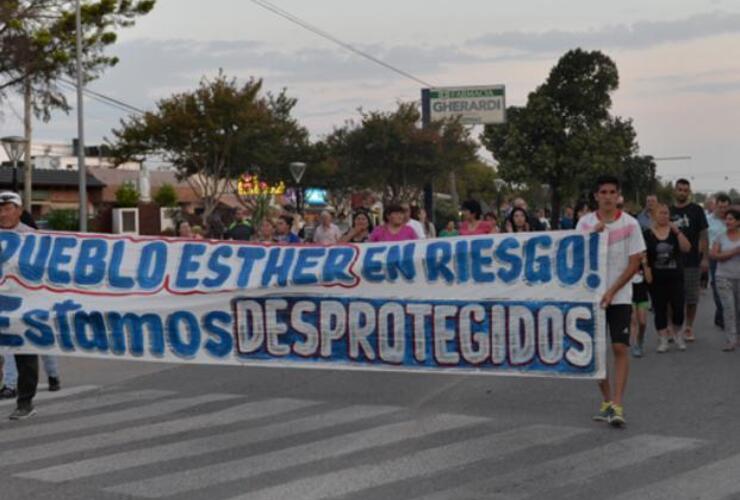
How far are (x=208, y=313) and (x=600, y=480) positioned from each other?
378 cm

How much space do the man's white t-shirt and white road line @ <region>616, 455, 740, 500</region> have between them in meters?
1.72

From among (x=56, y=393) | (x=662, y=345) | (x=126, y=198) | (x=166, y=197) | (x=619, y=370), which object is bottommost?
(x=56, y=393)

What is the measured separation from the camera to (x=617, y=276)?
27.4 feet

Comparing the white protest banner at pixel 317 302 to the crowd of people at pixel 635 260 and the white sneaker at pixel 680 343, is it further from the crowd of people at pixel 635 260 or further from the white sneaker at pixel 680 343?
the white sneaker at pixel 680 343

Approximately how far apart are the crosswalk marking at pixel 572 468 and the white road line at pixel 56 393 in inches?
196

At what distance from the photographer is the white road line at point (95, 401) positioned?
9.57 metres

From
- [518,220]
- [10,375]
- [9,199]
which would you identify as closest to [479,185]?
[518,220]

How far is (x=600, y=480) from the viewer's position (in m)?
6.65

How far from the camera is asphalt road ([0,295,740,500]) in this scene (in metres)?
6.61

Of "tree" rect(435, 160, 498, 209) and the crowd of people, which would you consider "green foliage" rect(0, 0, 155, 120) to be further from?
"tree" rect(435, 160, 498, 209)

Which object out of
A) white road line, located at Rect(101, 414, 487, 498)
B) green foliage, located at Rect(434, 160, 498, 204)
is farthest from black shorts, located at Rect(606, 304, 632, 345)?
green foliage, located at Rect(434, 160, 498, 204)

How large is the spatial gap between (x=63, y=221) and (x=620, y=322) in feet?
122

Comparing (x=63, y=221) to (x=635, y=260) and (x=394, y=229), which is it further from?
(x=635, y=260)

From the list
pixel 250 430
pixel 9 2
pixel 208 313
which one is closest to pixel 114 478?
pixel 250 430
